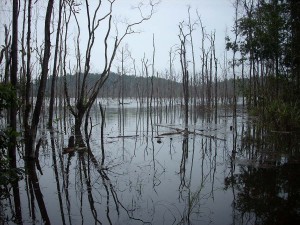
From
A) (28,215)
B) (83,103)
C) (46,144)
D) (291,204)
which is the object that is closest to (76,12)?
(83,103)

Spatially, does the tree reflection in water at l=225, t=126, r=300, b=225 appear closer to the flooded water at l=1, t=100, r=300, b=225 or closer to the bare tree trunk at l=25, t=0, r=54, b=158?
the flooded water at l=1, t=100, r=300, b=225

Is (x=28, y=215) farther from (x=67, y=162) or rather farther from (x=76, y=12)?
(x=76, y=12)

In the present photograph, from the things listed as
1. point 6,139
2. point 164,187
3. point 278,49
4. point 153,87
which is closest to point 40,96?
point 6,139

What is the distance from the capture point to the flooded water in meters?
3.78

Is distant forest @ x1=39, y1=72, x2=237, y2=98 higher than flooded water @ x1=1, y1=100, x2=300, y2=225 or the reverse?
higher

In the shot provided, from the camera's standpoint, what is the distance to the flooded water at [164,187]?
3.78 metres

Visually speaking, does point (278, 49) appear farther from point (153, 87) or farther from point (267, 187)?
point (153, 87)

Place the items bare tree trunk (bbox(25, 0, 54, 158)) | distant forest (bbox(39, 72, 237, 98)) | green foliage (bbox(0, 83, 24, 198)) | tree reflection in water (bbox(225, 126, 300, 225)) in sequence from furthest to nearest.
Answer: distant forest (bbox(39, 72, 237, 98)) < bare tree trunk (bbox(25, 0, 54, 158)) < green foliage (bbox(0, 83, 24, 198)) < tree reflection in water (bbox(225, 126, 300, 225))

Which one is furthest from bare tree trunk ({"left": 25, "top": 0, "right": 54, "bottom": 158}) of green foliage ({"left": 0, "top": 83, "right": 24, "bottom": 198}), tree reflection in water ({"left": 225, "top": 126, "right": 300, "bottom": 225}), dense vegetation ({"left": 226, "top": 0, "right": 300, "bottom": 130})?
dense vegetation ({"left": 226, "top": 0, "right": 300, "bottom": 130})

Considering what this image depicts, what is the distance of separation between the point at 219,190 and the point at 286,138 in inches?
252

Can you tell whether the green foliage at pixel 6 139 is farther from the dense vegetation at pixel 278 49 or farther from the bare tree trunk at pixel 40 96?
the dense vegetation at pixel 278 49

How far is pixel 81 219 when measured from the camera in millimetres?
3684

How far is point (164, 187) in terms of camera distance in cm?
506

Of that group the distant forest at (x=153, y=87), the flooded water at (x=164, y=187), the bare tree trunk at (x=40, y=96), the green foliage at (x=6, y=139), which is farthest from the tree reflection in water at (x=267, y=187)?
the distant forest at (x=153, y=87)
